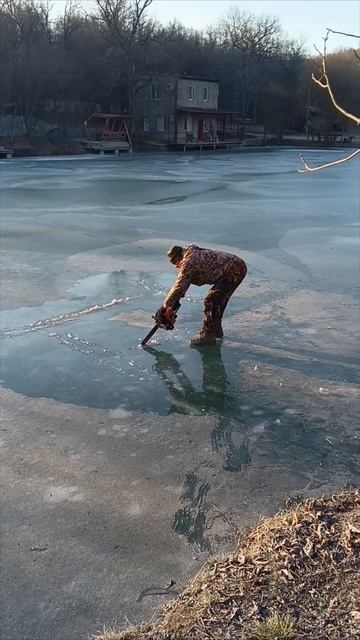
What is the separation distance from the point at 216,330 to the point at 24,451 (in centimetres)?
309

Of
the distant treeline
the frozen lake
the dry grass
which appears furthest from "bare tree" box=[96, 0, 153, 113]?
the dry grass

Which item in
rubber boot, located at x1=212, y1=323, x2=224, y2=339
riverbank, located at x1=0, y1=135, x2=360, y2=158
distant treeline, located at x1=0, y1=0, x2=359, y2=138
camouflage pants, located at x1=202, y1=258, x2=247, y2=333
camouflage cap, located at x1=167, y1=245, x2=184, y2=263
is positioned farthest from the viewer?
distant treeline, located at x1=0, y1=0, x2=359, y2=138

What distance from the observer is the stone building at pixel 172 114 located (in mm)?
54500

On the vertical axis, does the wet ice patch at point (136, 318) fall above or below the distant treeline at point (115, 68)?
below

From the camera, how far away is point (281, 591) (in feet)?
9.05

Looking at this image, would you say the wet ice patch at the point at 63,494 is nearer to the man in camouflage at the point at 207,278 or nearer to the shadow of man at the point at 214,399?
the shadow of man at the point at 214,399

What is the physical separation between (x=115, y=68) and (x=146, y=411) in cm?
5358

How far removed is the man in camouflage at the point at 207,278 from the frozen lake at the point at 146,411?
0.30m

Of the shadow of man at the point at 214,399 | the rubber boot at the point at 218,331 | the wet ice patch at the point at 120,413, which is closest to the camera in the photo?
the shadow of man at the point at 214,399

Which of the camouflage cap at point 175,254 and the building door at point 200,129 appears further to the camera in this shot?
the building door at point 200,129

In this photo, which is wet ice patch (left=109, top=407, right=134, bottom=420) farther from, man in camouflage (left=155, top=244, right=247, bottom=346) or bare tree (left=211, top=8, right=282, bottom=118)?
bare tree (left=211, top=8, right=282, bottom=118)

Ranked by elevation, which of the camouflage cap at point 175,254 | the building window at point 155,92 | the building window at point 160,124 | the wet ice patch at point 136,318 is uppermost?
the building window at point 155,92

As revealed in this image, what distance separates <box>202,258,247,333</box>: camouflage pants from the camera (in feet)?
23.1

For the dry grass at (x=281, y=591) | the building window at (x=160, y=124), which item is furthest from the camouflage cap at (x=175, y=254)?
the building window at (x=160, y=124)
